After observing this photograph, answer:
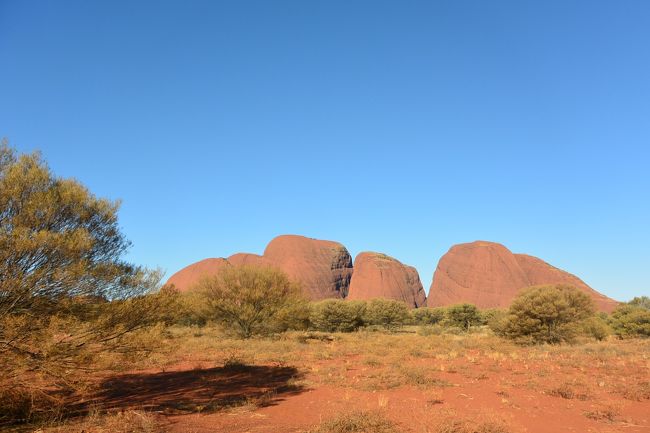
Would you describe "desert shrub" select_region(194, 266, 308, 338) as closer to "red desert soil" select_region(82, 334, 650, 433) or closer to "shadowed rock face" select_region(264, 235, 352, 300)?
"red desert soil" select_region(82, 334, 650, 433)

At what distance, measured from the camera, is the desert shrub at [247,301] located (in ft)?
89.0

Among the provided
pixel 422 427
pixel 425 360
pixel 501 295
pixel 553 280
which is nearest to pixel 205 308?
pixel 425 360

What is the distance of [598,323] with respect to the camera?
111 ft

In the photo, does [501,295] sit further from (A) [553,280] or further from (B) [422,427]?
(B) [422,427]

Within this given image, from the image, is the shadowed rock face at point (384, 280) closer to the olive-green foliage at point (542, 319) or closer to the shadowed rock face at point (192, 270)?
Result: the shadowed rock face at point (192, 270)

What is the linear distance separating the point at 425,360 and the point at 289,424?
38.9 feet

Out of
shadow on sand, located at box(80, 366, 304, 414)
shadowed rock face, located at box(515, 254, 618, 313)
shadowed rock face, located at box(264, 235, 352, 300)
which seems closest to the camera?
shadow on sand, located at box(80, 366, 304, 414)

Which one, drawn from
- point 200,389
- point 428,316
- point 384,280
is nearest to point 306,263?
point 384,280

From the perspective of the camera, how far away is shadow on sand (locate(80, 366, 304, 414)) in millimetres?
9414

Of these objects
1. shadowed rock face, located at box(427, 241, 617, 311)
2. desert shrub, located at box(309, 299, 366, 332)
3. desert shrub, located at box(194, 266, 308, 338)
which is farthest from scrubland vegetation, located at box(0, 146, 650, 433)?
shadowed rock face, located at box(427, 241, 617, 311)

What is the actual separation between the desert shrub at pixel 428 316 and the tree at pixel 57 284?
58.6m

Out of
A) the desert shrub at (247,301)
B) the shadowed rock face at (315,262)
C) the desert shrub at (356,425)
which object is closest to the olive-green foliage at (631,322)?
the desert shrub at (247,301)

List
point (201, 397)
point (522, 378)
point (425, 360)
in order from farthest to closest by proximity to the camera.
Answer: point (425, 360) < point (522, 378) < point (201, 397)

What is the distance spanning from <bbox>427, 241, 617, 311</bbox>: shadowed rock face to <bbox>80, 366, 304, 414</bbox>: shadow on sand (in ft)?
276
